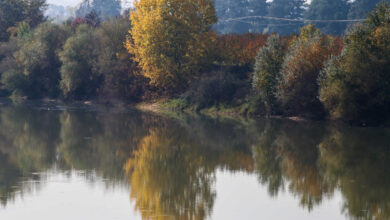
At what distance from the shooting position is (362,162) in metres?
23.2

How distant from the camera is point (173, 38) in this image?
52.3m

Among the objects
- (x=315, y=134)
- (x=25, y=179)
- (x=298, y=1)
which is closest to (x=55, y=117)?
(x=315, y=134)

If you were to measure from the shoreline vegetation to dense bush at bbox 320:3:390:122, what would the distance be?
60 mm

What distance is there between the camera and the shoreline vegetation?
36.7 metres

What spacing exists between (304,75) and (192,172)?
22.1 meters

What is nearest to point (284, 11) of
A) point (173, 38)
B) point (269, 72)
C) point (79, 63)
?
point (79, 63)

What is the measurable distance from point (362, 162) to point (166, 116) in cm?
2403

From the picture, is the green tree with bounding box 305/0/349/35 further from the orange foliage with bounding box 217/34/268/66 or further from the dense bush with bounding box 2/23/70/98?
the orange foliage with bounding box 217/34/268/66

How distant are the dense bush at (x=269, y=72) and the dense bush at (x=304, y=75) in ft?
4.56

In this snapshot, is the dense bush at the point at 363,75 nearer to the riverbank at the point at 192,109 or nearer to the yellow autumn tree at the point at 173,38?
the riverbank at the point at 192,109

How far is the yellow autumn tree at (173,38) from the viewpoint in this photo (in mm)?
52031

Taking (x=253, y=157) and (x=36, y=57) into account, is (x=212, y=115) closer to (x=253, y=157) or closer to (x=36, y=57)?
(x=253, y=157)

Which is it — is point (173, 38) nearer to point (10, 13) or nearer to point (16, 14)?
point (10, 13)

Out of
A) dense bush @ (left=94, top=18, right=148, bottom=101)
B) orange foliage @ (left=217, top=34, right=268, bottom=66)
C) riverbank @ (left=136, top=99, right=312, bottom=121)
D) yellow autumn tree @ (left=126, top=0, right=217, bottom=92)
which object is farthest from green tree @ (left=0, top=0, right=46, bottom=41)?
orange foliage @ (left=217, top=34, right=268, bottom=66)
